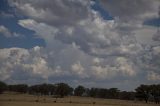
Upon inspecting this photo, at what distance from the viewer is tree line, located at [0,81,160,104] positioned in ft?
477

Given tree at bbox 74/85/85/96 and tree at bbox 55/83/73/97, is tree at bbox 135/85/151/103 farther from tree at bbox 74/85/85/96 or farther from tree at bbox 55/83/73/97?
tree at bbox 74/85/85/96

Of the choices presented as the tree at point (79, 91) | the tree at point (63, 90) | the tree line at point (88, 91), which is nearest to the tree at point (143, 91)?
the tree line at point (88, 91)

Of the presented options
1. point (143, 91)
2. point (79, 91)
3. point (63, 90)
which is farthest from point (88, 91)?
point (143, 91)

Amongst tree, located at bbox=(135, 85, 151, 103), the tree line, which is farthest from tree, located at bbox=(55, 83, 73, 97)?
tree, located at bbox=(135, 85, 151, 103)

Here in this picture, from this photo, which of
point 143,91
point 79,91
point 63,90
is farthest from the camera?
point 79,91

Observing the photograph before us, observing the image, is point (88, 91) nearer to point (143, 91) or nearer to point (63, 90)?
point (63, 90)

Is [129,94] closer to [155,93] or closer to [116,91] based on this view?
[116,91]

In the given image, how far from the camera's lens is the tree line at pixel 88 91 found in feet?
477

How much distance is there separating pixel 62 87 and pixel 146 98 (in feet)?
130

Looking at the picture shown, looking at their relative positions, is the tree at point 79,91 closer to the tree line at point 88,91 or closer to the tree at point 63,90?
the tree line at point 88,91

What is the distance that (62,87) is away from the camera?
6176 inches

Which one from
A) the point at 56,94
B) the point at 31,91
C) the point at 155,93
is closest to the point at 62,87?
the point at 56,94

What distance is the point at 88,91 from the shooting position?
19638cm

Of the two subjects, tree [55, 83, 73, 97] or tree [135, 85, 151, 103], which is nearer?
tree [135, 85, 151, 103]
